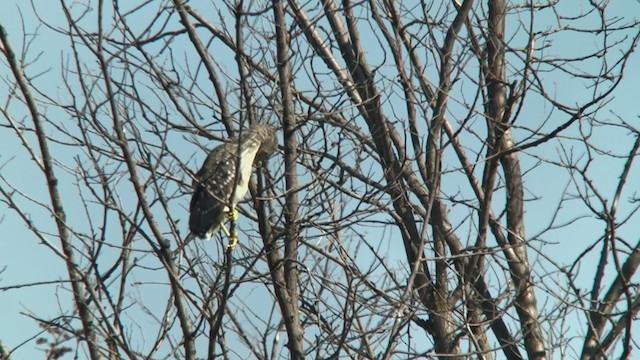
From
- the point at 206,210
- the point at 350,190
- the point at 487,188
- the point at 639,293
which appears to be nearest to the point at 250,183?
the point at 206,210

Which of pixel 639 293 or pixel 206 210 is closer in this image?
pixel 206 210

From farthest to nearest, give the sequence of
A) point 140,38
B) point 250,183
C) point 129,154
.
A: point 250,183, point 140,38, point 129,154

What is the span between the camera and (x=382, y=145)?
7.31 meters

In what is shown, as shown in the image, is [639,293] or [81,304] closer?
[81,304]

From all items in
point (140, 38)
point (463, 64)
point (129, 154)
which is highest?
point (463, 64)

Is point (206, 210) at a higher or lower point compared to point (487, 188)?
lower

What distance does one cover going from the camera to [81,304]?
4.28 m

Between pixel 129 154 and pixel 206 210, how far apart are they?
183 centimetres

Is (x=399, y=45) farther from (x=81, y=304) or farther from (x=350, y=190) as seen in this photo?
(x=81, y=304)

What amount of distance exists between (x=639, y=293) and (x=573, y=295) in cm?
51

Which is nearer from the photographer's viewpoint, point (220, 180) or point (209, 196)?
point (220, 180)

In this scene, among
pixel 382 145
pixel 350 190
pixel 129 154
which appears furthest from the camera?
pixel 382 145

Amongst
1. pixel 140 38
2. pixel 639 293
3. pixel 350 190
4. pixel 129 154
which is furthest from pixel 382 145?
pixel 129 154

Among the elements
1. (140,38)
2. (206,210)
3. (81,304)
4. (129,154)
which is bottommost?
(81,304)
